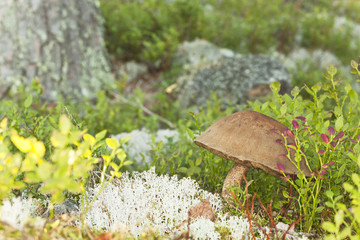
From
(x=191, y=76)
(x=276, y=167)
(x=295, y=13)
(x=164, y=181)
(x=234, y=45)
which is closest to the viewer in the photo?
(x=276, y=167)

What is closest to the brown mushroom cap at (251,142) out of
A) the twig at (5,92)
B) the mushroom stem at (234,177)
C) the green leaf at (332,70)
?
the mushroom stem at (234,177)

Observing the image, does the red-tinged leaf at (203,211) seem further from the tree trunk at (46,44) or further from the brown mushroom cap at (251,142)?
the tree trunk at (46,44)

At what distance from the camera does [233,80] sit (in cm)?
529

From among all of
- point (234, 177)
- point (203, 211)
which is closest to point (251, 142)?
point (234, 177)

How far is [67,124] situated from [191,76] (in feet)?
14.2

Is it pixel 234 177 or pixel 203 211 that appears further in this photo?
pixel 234 177

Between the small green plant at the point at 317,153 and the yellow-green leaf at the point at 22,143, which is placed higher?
the yellow-green leaf at the point at 22,143

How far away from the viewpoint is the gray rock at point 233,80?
5.07 m

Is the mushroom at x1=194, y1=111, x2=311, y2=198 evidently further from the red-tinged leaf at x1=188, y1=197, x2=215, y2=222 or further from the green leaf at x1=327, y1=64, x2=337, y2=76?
the green leaf at x1=327, y1=64, x2=337, y2=76

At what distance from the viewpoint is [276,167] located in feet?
6.39

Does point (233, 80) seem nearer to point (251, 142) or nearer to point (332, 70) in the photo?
point (332, 70)

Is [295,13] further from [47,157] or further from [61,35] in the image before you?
[47,157]

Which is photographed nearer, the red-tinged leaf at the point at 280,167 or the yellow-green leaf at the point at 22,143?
the yellow-green leaf at the point at 22,143

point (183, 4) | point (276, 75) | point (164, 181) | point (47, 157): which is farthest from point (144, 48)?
point (164, 181)
